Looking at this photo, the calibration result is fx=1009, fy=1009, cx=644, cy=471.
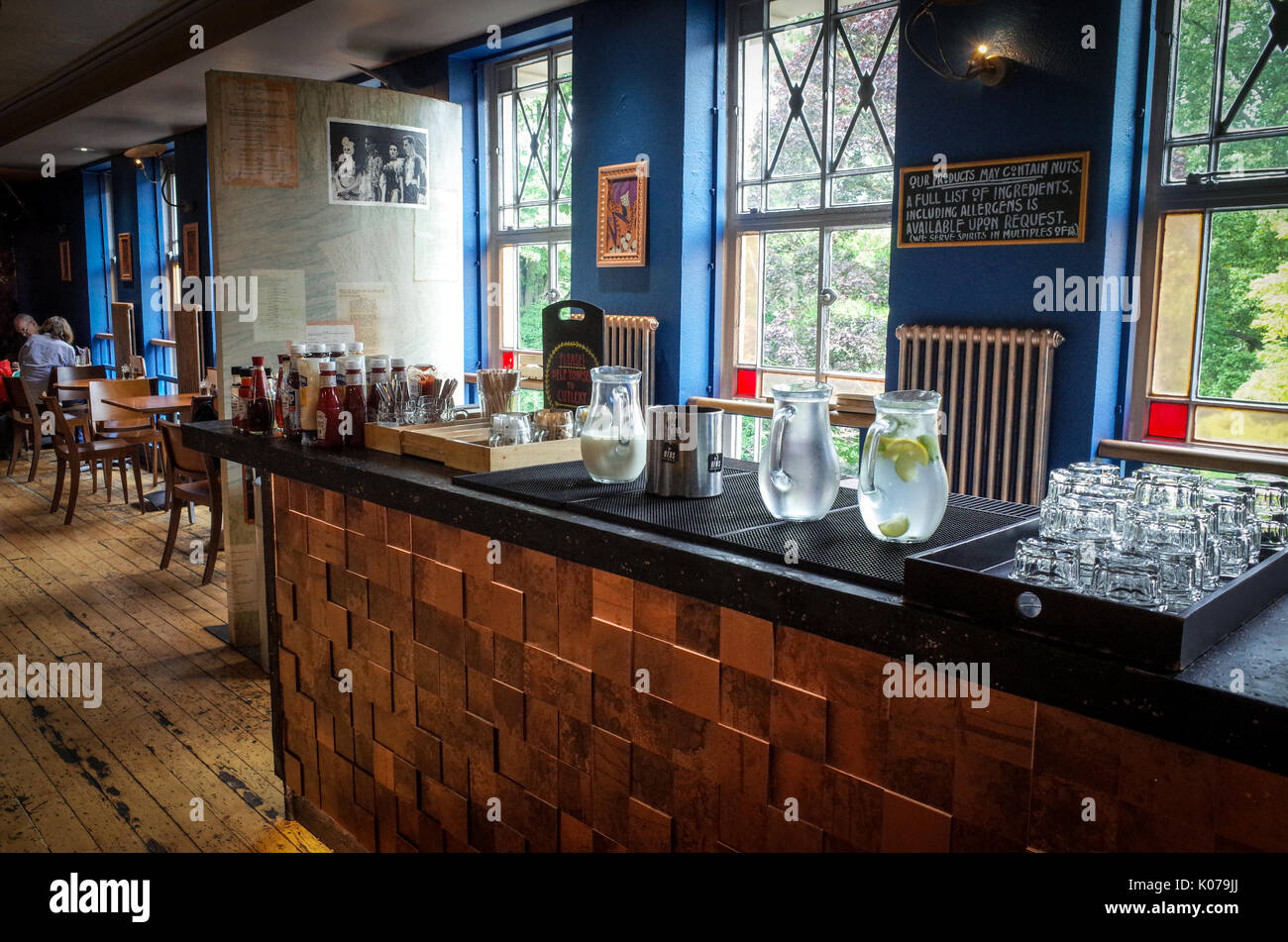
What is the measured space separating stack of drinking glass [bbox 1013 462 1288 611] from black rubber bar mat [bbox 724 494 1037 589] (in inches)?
6.9

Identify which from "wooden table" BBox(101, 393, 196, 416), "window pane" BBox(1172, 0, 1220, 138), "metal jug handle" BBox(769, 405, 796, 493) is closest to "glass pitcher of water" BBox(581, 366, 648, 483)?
"metal jug handle" BBox(769, 405, 796, 493)

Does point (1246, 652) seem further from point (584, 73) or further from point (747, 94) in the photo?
point (584, 73)

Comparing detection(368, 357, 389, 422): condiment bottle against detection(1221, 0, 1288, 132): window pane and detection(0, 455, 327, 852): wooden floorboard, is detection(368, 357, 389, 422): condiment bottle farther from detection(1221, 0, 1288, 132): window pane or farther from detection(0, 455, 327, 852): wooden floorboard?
detection(1221, 0, 1288, 132): window pane

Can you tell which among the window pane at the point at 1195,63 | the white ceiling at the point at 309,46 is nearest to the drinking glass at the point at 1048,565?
the window pane at the point at 1195,63

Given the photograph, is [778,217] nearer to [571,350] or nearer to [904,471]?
[571,350]

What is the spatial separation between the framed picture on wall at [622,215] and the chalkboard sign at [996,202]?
64.8 inches

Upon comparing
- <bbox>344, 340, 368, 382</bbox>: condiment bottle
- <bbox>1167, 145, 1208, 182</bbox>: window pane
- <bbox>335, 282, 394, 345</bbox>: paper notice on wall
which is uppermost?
<bbox>1167, 145, 1208, 182</bbox>: window pane

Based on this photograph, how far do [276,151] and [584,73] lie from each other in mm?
2326

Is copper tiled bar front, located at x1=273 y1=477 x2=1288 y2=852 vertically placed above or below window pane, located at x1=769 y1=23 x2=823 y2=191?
below

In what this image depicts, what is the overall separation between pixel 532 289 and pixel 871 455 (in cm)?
562

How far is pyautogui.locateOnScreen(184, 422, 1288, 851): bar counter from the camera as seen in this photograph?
1.14 meters

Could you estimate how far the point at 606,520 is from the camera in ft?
5.89

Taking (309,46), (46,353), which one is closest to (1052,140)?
(309,46)

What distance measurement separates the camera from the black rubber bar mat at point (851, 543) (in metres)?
1.44
